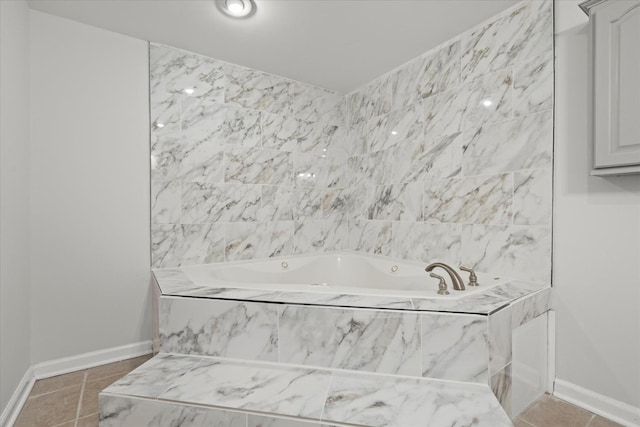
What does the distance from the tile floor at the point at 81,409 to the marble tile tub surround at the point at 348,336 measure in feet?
1.31

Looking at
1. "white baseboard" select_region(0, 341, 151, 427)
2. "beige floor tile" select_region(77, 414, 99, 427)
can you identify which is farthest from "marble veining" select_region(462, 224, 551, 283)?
"white baseboard" select_region(0, 341, 151, 427)

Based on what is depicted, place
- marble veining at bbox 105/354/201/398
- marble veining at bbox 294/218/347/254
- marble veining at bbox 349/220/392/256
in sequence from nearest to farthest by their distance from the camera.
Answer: marble veining at bbox 105/354/201/398 → marble veining at bbox 349/220/392/256 → marble veining at bbox 294/218/347/254

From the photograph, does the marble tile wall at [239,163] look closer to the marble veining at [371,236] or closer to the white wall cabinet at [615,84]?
the marble veining at [371,236]

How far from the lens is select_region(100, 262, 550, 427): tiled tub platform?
1.20 metres

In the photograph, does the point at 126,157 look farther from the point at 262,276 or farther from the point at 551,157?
the point at 551,157

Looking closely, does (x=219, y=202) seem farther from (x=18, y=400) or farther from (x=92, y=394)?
(x=18, y=400)

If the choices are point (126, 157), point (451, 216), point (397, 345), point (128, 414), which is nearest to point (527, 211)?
point (451, 216)

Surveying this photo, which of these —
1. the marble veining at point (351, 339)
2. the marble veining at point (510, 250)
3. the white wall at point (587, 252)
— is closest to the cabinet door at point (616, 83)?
the white wall at point (587, 252)

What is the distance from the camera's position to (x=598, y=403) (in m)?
1.56

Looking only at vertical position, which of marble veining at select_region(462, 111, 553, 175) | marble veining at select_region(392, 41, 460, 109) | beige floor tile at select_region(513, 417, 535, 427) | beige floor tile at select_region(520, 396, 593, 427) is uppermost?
marble veining at select_region(392, 41, 460, 109)

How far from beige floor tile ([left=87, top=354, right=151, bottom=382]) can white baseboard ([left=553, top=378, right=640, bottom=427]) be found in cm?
258

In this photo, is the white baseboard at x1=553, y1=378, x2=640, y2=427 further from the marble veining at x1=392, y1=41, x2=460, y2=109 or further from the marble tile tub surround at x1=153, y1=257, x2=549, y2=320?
the marble veining at x1=392, y1=41, x2=460, y2=109

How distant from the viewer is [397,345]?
4.61 feet

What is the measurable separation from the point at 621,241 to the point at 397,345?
1222 millimetres
